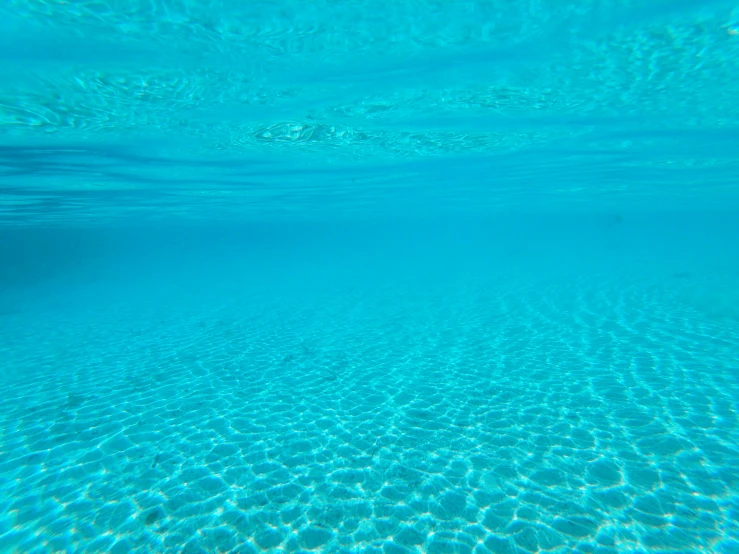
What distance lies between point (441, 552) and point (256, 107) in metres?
11.4

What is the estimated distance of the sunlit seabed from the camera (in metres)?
5.58

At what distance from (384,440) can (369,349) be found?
6.11m

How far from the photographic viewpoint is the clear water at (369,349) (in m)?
5.91

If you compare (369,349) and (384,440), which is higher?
(384,440)

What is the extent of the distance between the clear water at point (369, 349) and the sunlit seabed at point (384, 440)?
53mm

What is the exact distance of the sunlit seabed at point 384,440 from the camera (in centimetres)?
558

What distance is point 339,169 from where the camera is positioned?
20734mm

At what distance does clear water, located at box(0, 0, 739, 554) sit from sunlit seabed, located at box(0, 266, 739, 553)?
0.05 meters

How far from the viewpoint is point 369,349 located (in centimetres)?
1392

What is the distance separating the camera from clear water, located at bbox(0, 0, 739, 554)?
5.91 m

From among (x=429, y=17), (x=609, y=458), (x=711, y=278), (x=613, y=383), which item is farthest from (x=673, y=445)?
(x=711, y=278)

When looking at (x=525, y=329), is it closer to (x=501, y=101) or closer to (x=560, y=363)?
(x=560, y=363)

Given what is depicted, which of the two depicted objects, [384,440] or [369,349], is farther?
[369,349]

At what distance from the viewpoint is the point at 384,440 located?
7859 mm
